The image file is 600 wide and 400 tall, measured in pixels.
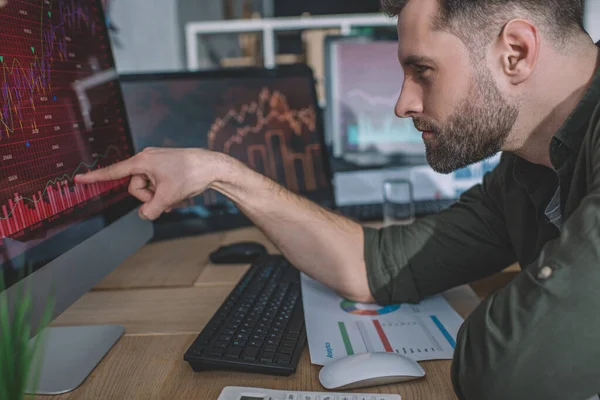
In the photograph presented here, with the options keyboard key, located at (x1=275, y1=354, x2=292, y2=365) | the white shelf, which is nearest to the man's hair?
keyboard key, located at (x1=275, y1=354, x2=292, y2=365)

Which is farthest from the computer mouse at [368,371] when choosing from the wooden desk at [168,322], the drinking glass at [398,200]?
the drinking glass at [398,200]

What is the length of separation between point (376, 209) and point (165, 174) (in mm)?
701

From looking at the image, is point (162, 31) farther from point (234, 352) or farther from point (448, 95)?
point (234, 352)

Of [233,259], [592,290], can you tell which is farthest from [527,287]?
[233,259]

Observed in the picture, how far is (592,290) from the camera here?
1.56 feet

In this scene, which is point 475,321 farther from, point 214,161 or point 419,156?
point 419,156

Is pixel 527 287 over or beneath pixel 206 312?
over

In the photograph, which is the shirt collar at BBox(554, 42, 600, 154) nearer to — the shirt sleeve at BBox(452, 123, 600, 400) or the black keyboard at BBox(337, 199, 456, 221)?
the shirt sleeve at BBox(452, 123, 600, 400)

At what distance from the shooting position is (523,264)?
0.87 m

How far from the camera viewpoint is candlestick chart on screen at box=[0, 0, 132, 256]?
582mm

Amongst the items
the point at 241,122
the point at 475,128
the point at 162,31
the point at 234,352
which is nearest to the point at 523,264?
the point at 475,128

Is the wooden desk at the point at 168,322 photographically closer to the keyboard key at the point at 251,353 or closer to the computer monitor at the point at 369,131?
the keyboard key at the point at 251,353

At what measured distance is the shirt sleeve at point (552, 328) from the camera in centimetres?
48

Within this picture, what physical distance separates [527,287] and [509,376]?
0.09m
